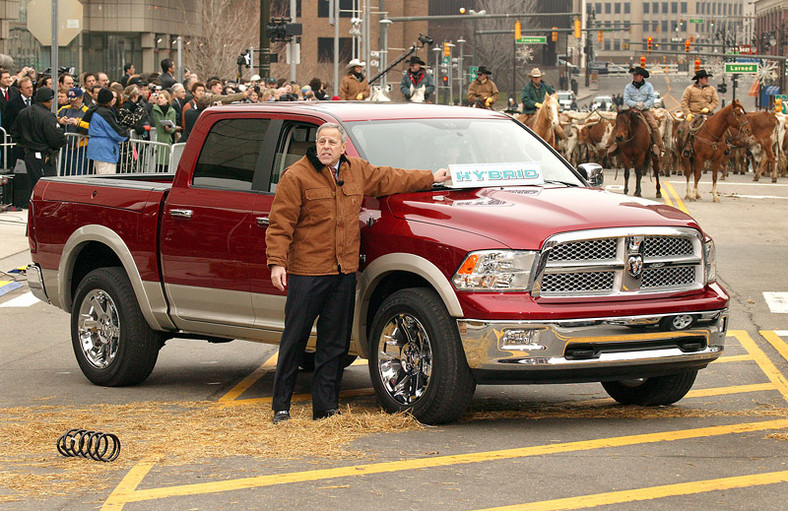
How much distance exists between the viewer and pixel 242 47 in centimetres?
6431

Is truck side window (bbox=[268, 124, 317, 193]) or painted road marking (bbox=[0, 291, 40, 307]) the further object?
painted road marking (bbox=[0, 291, 40, 307])

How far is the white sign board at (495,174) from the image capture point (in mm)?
8336

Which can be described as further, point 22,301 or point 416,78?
point 416,78

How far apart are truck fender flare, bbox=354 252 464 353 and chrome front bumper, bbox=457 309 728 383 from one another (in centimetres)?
17

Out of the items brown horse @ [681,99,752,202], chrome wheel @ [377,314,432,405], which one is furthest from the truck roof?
brown horse @ [681,99,752,202]

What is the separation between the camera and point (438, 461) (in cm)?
703

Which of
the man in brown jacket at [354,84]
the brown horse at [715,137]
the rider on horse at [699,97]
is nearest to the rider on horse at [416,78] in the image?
the man in brown jacket at [354,84]

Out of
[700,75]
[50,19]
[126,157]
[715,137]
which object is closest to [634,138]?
[715,137]

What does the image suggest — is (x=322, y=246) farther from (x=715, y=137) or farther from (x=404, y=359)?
(x=715, y=137)

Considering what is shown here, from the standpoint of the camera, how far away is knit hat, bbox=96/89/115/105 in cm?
1980

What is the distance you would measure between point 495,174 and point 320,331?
1482mm

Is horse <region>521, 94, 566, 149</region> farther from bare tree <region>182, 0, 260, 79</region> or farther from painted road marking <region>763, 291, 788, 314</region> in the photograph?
bare tree <region>182, 0, 260, 79</region>

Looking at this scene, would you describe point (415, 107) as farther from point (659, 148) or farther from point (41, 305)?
point (659, 148)

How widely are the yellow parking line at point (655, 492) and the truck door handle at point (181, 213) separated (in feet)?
12.6
